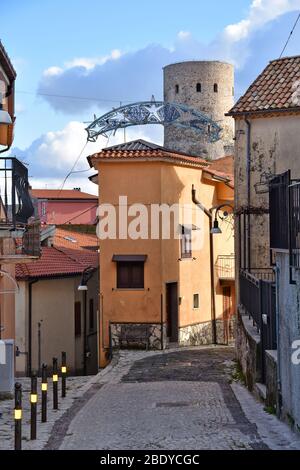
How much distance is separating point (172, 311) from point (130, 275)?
2192 millimetres

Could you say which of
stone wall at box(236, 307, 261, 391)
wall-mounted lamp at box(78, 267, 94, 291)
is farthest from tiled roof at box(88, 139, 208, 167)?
stone wall at box(236, 307, 261, 391)

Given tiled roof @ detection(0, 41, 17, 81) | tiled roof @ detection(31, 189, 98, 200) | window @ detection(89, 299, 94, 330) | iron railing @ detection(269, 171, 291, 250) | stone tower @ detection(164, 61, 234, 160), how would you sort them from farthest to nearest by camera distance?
stone tower @ detection(164, 61, 234, 160) → tiled roof @ detection(31, 189, 98, 200) → window @ detection(89, 299, 94, 330) → tiled roof @ detection(0, 41, 17, 81) → iron railing @ detection(269, 171, 291, 250)

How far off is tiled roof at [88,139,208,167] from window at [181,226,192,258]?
8.56 feet

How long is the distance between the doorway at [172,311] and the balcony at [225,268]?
16.9ft

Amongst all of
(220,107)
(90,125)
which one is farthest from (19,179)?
(220,107)

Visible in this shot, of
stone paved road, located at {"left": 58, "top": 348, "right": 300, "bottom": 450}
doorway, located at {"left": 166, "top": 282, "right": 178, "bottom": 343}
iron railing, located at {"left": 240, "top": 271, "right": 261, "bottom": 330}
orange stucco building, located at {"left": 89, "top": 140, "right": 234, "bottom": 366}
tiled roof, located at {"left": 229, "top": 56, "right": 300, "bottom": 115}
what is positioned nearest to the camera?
stone paved road, located at {"left": 58, "top": 348, "right": 300, "bottom": 450}

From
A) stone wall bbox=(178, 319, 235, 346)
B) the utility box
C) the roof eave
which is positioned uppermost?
the roof eave

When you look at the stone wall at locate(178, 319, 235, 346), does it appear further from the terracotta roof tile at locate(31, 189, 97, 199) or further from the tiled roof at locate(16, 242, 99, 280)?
the terracotta roof tile at locate(31, 189, 97, 199)

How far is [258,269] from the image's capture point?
24828 mm

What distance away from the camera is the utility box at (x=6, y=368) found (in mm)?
16453

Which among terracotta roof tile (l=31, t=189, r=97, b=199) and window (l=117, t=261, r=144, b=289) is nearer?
window (l=117, t=261, r=144, b=289)

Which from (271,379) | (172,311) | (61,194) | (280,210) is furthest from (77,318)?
(61,194)

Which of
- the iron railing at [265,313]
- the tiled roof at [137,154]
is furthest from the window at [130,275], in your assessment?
the iron railing at [265,313]

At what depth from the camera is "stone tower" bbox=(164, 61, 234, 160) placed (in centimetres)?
7075
